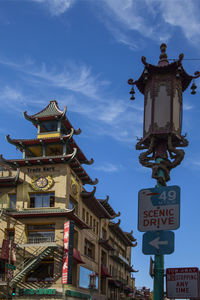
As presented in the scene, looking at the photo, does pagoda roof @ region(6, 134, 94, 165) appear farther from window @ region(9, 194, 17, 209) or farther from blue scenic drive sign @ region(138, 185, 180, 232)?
blue scenic drive sign @ region(138, 185, 180, 232)

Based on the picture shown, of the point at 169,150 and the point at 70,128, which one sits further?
the point at 70,128

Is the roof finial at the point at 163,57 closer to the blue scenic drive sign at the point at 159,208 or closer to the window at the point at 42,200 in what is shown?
the blue scenic drive sign at the point at 159,208

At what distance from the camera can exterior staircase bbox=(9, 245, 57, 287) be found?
147 feet

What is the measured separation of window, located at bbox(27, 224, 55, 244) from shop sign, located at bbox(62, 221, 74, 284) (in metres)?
2.13

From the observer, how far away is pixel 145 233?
30.4 feet

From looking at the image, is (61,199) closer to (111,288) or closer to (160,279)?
(111,288)

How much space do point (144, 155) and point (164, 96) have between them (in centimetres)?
168

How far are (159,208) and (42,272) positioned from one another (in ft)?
136

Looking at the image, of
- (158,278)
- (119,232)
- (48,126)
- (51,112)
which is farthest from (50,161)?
(158,278)

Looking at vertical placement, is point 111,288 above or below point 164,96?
below

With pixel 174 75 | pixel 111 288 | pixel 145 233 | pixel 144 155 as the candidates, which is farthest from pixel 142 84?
pixel 111 288

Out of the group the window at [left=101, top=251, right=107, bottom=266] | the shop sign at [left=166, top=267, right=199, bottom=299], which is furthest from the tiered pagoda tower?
the shop sign at [left=166, top=267, right=199, bottom=299]

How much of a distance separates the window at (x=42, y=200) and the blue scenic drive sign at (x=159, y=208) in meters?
40.5

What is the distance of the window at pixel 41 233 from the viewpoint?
47.2 metres
